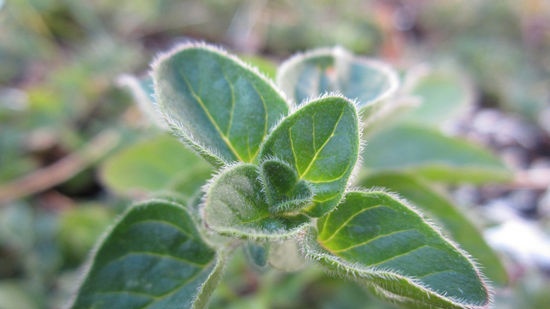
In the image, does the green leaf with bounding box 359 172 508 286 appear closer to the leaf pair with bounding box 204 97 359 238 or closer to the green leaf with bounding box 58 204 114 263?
the leaf pair with bounding box 204 97 359 238

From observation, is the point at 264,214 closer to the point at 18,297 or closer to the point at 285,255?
the point at 285,255

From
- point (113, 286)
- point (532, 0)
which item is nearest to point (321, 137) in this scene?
point (113, 286)

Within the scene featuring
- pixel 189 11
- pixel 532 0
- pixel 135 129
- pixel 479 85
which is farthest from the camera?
pixel 532 0

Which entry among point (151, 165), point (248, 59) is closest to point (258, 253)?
point (151, 165)

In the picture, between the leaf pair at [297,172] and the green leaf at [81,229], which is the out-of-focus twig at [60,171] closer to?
the green leaf at [81,229]

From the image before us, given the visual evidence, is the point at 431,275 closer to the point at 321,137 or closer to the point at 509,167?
the point at 321,137

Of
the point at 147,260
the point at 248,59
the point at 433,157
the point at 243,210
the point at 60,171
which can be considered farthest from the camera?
the point at 60,171

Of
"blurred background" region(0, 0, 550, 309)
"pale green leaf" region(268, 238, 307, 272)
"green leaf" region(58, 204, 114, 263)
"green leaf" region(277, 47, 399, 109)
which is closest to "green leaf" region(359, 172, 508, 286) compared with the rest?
"blurred background" region(0, 0, 550, 309)
